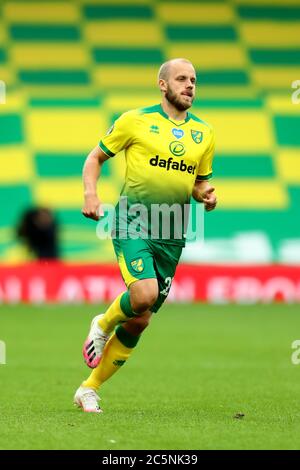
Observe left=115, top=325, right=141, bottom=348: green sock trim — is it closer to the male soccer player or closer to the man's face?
the male soccer player

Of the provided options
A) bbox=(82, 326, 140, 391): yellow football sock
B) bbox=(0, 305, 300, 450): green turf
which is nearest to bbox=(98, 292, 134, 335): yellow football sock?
bbox=(82, 326, 140, 391): yellow football sock

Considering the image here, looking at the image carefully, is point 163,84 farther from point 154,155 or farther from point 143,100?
point 143,100

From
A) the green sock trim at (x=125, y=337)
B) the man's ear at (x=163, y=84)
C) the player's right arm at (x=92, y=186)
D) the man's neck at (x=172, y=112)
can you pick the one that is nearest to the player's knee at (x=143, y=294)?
the green sock trim at (x=125, y=337)

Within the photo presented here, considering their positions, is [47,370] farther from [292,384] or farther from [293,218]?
[293,218]

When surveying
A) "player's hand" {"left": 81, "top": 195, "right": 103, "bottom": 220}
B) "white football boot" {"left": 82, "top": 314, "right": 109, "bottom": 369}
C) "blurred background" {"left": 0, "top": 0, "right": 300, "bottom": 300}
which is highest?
"blurred background" {"left": 0, "top": 0, "right": 300, "bottom": 300}

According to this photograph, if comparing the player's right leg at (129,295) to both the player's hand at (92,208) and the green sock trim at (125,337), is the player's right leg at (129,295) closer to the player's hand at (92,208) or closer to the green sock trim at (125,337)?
the green sock trim at (125,337)

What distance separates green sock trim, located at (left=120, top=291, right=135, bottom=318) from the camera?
305 inches

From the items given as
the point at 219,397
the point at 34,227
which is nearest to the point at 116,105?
the point at 34,227

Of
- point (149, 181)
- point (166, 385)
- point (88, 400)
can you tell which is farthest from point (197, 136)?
point (166, 385)

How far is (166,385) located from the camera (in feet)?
32.8

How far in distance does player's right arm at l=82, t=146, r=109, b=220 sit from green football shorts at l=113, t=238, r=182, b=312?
1.17 feet

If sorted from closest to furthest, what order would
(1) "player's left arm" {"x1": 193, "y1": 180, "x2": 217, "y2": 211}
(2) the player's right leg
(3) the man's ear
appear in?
(2) the player's right leg < (3) the man's ear < (1) "player's left arm" {"x1": 193, "y1": 180, "x2": 217, "y2": 211}

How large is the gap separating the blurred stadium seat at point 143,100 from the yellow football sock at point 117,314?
1466cm

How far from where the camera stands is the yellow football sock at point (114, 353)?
804cm
